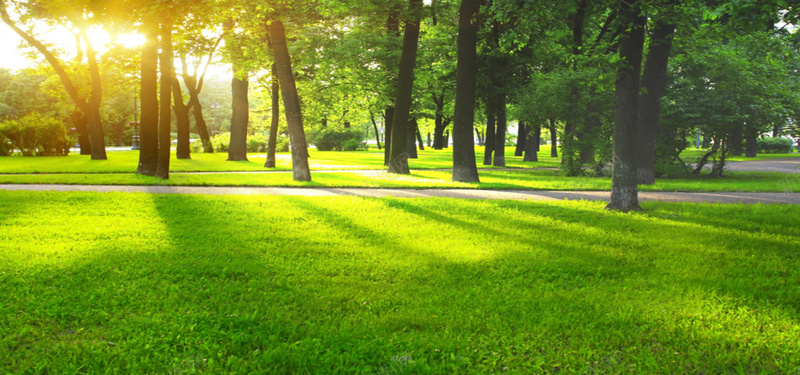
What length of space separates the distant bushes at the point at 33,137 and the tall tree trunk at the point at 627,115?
33783 mm

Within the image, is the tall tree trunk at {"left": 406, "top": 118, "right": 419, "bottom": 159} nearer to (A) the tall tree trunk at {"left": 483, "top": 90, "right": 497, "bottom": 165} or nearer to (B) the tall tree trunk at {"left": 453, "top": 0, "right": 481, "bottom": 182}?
(A) the tall tree trunk at {"left": 483, "top": 90, "right": 497, "bottom": 165}

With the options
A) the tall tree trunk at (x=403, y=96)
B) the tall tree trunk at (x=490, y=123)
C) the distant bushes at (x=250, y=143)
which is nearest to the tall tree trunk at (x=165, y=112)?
the tall tree trunk at (x=403, y=96)

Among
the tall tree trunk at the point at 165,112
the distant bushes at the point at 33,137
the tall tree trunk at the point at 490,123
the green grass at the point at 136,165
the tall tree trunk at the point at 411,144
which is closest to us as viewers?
the tall tree trunk at the point at 165,112

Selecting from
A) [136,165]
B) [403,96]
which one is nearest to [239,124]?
[136,165]

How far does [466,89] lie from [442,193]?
4.64 metres

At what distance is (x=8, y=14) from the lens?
2605cm

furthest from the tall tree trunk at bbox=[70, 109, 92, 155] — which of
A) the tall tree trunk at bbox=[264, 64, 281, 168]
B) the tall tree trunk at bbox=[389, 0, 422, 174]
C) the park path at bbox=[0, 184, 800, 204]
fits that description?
the tall tree trunk at bbox=[389, 0, 422, 174]

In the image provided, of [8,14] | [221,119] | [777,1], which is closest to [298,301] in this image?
[777,1]

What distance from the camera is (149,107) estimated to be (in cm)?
1631

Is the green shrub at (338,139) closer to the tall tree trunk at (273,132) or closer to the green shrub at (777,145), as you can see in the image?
the tall tree trunk at (273,132)

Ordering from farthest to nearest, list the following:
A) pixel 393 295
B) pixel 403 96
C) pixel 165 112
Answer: pixel 403 96 → pixel 165 112 → pixel 393 295

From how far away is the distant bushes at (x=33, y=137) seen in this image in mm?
29500

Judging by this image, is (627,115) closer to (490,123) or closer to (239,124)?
(490,123)

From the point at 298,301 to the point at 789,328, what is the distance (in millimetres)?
4392
